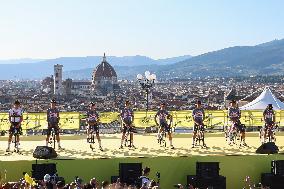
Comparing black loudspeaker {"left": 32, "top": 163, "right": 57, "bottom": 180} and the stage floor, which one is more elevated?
the stage floor

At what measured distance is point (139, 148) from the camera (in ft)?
65.0

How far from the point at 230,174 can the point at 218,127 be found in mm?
9692

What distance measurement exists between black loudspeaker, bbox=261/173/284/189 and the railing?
26.6ft

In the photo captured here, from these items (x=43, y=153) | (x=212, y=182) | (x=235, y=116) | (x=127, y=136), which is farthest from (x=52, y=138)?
(x=235, y=116)

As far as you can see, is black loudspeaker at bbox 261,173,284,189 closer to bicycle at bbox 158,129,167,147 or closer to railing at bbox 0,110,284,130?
bicycle at bbox 158,129,167,147

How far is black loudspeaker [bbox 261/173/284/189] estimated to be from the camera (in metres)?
16.7

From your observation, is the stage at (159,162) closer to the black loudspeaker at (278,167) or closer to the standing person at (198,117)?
the black loudspeaker at (278,167)

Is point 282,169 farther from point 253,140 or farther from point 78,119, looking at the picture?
point 78,119

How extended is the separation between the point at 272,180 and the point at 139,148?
5.47 metres

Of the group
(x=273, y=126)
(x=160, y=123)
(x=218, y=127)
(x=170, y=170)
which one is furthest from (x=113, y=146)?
(x=218, y=127)

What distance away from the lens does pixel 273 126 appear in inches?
813

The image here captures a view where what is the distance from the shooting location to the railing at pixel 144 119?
25625 millimetres

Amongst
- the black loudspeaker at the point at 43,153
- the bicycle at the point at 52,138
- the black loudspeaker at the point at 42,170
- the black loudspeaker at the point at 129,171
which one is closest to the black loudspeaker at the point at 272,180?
the black loudspeaker at the point at 129,171

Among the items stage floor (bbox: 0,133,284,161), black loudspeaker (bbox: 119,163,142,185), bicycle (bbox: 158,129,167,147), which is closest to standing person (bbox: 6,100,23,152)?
stage floor (bbox: 0,133,284,161)
